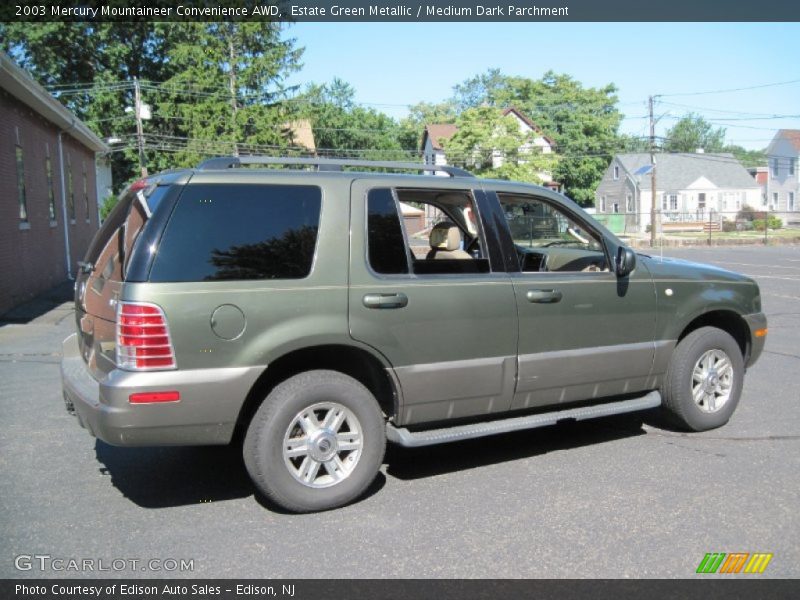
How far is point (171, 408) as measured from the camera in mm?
3857

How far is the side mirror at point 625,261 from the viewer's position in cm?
513

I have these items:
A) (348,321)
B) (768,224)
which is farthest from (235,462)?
(768,224)

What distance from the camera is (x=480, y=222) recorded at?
4953 millimetres

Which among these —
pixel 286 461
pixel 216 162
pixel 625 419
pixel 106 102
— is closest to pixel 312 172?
pixel 216 162

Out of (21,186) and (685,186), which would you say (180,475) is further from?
(685,186)

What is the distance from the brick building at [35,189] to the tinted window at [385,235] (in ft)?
30.3

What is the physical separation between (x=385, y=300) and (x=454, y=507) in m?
1.26

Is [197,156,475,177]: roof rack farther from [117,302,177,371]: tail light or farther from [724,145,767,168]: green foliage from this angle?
[724,145,767,168]: green foliage

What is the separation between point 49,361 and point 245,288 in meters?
5.88

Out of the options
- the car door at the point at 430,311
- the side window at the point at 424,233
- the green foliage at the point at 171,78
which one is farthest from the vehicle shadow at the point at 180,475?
the green foliage at the point at 171,78

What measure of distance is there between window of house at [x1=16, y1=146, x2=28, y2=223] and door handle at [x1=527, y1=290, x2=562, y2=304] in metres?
12.7

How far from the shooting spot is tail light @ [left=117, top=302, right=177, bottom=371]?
3797 mm
